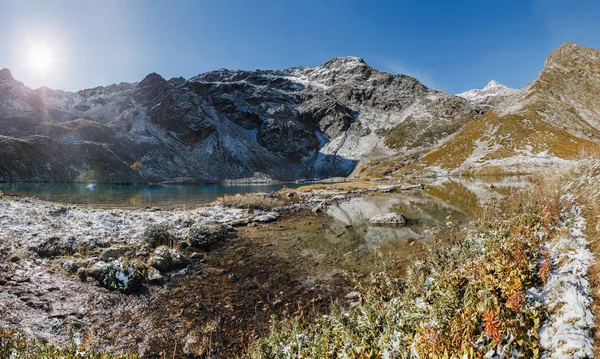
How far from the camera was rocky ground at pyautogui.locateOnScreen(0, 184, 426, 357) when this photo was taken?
372 inches

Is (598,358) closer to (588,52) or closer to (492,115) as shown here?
(492,115)

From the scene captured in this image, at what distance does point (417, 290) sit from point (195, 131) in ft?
672

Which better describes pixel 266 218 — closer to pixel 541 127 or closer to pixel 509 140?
pixel 509 140

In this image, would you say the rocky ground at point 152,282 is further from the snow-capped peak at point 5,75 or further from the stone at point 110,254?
the snow-capped peak at point 5,75

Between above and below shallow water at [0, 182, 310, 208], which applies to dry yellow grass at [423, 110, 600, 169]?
above

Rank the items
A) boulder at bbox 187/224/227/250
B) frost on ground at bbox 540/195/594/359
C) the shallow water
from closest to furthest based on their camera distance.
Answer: frost on ground at bbox 540/195/594/359 → boulder at bbox 187/224/227/250 → the shallow water

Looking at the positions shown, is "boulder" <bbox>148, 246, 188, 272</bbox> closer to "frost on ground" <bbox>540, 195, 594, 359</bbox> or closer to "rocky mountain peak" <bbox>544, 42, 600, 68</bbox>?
"frost on ground" <bbox>540, 195, 594, 359</bbox>

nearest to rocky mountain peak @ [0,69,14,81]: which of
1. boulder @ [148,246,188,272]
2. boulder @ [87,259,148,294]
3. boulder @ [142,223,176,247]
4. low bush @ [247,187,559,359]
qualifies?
boulder @ [142,223,176,247]

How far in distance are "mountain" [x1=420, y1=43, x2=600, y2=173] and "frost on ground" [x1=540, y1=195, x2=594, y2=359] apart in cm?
9187

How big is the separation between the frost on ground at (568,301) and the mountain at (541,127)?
3617 inches

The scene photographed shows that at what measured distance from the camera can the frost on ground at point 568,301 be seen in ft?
14.9

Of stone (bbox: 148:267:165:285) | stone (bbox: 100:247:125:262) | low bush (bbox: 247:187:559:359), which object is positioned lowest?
stone (bbox: 148:267:165:285)

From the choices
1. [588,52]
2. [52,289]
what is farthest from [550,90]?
[52,289]

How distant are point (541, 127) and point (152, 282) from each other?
438ft
